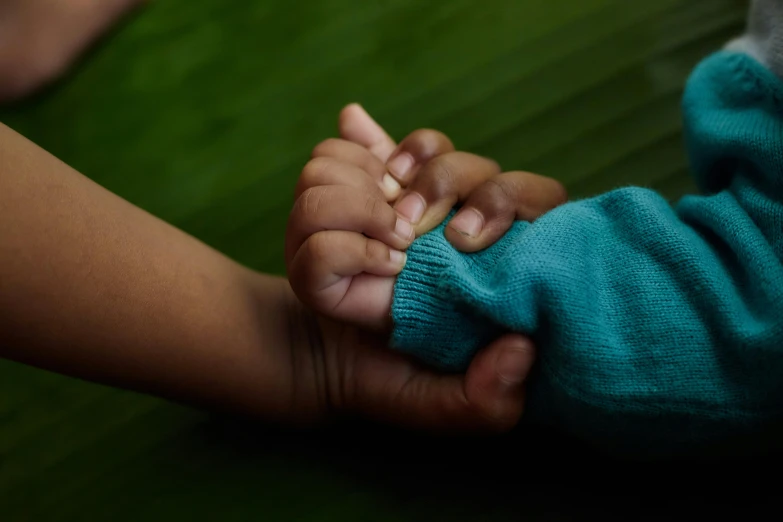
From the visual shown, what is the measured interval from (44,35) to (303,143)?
1.66ft

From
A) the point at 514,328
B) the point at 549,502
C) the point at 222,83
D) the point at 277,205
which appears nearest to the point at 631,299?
the point at 514,328

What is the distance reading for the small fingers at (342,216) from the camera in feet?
1.99

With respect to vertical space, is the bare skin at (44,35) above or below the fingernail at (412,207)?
above

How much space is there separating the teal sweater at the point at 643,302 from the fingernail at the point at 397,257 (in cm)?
1

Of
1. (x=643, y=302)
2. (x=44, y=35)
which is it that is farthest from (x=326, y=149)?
(x=44, y=35)

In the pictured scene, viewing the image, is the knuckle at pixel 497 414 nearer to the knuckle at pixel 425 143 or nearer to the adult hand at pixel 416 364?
the adult hand at pixel 416 364

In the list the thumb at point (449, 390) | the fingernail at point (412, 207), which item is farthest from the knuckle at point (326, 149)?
the thumb at point (449, 390)

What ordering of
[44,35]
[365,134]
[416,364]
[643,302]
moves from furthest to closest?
1. [44,35]
2. [365,134]
3. [416,364]
4. [643,302]

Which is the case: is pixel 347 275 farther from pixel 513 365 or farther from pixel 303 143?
pixel 303 143

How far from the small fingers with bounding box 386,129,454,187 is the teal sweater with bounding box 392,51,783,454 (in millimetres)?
99

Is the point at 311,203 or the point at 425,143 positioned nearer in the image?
the point at 311,203

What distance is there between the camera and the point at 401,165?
2.37 feet

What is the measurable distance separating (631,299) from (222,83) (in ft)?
2.25

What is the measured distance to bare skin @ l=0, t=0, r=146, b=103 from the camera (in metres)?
1.06
